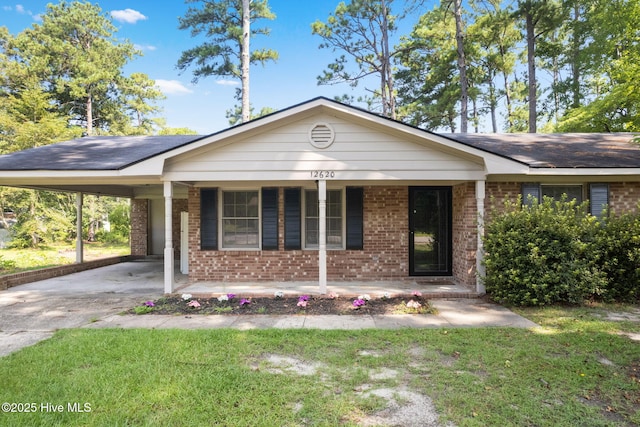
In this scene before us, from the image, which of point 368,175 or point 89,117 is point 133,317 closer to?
point 368,175

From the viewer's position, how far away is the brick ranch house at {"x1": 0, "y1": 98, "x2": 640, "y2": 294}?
23.1ft

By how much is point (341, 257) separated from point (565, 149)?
→ 593 centimetres

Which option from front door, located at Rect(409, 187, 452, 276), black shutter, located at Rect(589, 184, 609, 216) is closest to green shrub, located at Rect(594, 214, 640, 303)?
black shutter, located at Rect(589, 184, 609, 216)

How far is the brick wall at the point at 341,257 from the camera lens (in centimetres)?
861

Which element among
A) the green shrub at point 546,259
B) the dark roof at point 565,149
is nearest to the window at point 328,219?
the dark roof at point 565,149

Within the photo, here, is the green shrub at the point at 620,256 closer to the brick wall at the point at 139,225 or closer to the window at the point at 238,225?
the window at the point at 238,225

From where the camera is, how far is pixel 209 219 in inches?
338

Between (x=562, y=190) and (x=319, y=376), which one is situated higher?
(x=562, y=190)

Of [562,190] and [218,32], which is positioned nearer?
[562,190]

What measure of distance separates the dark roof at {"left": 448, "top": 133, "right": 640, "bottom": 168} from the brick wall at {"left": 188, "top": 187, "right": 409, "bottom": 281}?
2.33 metres

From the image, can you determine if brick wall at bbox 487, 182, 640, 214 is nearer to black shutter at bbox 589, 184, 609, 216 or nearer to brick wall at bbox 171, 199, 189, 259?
black shutter at bbox 589, 184, 609, 216

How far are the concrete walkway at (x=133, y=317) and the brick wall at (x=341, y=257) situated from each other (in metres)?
0.69

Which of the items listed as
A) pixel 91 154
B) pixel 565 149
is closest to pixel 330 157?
pixel 565 149

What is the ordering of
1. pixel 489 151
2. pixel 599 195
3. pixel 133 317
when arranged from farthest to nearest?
pixel 599 195, pixel 489 151, pixel 133 317
